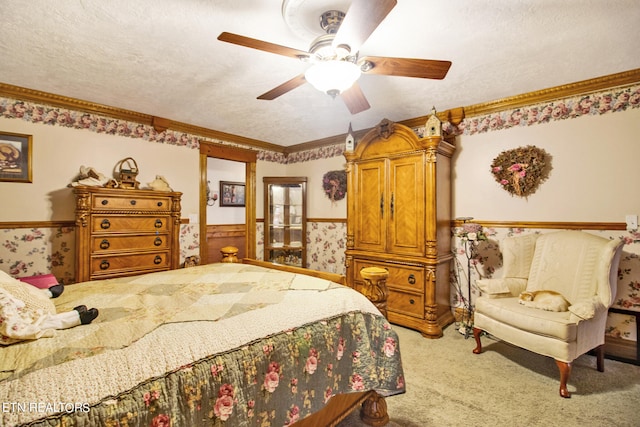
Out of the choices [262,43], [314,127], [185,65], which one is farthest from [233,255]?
[314,127]

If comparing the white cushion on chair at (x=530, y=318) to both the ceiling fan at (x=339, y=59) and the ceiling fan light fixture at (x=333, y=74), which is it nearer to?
the ceiling fan at (x=339, y=59)

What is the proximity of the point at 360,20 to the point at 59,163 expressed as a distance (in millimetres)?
3244

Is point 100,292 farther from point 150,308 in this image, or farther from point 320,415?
point 320,415

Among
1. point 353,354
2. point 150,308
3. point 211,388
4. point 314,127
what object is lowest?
point 353,354

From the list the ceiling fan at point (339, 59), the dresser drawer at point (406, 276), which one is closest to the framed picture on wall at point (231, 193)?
the dresser drawer at point (406, 276)

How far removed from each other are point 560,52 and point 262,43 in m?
2.09

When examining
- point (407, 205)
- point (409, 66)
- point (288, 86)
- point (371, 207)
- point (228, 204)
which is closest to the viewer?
point (409, 66)

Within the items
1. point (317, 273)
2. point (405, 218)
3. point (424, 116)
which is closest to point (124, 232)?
point (317, 273)

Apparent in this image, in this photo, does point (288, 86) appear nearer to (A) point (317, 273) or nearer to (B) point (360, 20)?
(B) point (360, 20)

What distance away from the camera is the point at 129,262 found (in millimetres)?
2992

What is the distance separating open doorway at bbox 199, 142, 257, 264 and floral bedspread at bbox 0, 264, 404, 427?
7.68ft

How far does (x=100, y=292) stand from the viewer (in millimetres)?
1645

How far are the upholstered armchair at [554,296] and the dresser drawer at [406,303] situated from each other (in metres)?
→ 0.59

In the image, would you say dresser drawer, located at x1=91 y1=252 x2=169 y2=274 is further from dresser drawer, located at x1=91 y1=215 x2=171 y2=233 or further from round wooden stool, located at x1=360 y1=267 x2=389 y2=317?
round wooden stool, located at x1=360 y1=267 x2=389 y2=317
